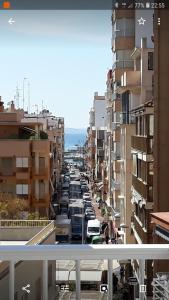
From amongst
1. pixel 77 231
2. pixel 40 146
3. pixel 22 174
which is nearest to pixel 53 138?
pixel 77 231

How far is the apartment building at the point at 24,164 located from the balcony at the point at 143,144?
9747 mm

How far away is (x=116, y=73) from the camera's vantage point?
25.7 metres

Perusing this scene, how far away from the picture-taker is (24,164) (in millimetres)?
26875

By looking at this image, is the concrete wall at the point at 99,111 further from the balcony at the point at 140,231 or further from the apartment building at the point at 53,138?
the balcony at the point at 140,231

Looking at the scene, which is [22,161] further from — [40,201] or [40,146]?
[40,201]

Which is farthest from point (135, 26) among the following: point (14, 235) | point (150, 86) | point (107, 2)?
point (107, 2)

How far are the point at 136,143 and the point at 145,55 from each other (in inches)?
132

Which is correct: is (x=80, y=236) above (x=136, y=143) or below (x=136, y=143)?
below

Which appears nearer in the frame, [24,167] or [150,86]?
[150,86]

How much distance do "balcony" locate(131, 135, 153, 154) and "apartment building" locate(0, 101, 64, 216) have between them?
9.75 meters

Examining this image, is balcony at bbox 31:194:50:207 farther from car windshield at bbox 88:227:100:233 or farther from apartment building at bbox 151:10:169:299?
apartment building at bbox 151:10:169:299

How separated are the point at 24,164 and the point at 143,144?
1198cm

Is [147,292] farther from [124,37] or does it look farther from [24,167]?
[24,167]

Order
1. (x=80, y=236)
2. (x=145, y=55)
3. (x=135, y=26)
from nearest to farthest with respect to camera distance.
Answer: (x=145, y=55) < (x=135, y=26) < (x=80, y=236)
